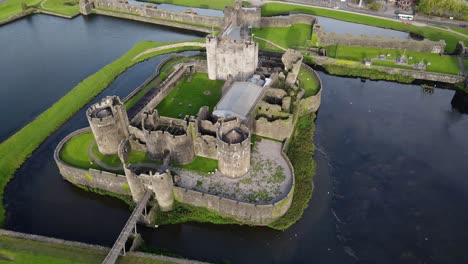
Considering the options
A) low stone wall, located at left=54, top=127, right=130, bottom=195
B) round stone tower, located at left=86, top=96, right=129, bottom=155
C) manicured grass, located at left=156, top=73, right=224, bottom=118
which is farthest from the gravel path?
manicured grass, located at left=156, top=73, right=224, bottom=118

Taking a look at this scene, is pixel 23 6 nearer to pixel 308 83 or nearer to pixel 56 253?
pixel 308 83

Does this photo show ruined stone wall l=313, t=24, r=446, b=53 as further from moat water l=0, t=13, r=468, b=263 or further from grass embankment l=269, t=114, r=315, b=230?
grass embankment l=269, t=114, r=315, b=230

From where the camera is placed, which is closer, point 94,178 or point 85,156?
point 94,178

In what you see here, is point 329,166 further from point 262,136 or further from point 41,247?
point 41,247

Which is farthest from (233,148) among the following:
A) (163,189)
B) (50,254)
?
(50,254)

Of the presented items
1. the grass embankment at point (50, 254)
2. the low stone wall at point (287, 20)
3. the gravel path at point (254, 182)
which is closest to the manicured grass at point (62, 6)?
the low stone wall at point (287, 20)

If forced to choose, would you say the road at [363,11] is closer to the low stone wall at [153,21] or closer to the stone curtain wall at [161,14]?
the stone curtain wall at [161,14]
